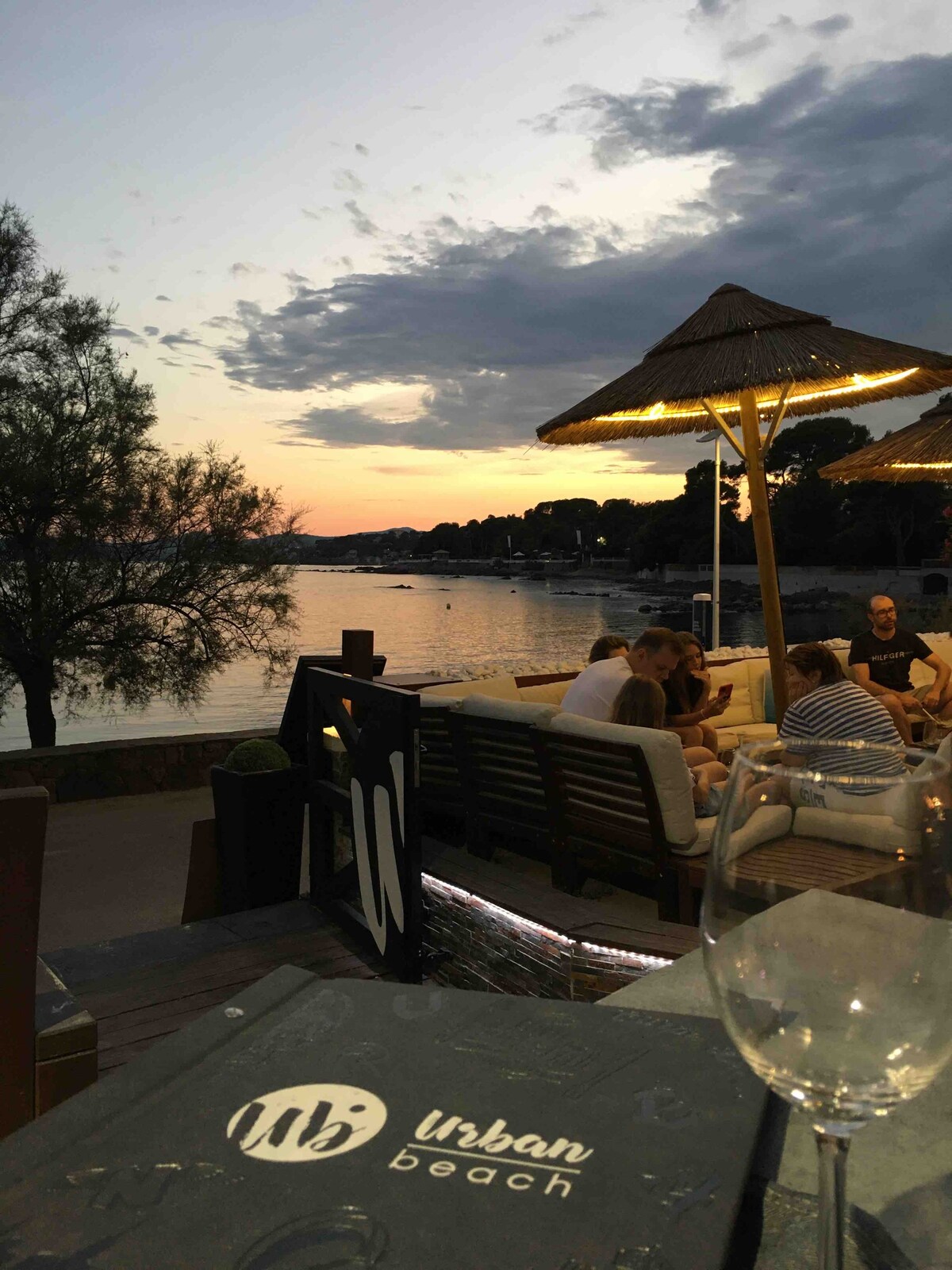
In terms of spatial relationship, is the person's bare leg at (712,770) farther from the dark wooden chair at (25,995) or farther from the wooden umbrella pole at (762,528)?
the dark wooden chair at (25,995)

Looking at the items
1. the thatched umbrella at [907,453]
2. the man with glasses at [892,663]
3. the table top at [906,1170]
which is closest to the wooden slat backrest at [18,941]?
the table top at [906,1170]

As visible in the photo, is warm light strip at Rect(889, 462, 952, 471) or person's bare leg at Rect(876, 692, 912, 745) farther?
warm light strip at Rect(889, 462, 952, 471)

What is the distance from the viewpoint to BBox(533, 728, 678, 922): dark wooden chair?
12.4 feet

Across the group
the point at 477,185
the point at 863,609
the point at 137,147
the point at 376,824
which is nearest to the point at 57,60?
the point at 137,147

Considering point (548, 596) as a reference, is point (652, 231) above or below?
above

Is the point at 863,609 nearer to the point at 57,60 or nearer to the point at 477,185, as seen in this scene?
the point at 477,185

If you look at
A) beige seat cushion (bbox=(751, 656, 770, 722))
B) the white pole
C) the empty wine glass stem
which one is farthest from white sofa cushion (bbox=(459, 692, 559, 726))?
the white pole

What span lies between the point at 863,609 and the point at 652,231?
368 inches

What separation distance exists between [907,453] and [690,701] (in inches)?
171

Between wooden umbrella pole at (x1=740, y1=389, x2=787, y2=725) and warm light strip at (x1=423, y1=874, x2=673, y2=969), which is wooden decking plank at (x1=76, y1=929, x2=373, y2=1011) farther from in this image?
wooden umbrella pole at (x1=740, y1=389, x2=787, y2=725)

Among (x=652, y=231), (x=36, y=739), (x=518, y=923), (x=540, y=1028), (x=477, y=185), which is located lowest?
(x=36, y=739)

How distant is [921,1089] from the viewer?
0.47 metres

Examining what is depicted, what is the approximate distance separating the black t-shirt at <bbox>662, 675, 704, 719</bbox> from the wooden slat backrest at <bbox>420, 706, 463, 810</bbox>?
2.12 m

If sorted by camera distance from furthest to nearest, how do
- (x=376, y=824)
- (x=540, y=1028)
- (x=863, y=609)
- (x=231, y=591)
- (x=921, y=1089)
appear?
(x=863, y=609), (x=231, y=591), (x=376, y=824), (x=540, y=1028), (x=921, y=1089)
